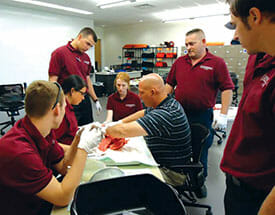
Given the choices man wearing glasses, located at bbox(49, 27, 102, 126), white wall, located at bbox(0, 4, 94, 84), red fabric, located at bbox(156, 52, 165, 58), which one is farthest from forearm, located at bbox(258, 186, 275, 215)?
red fabric, located at bbox(156, 52, 165, 58)

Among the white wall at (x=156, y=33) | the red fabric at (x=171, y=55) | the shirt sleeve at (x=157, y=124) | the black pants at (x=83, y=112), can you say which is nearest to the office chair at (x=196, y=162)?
the shirt sleeve at (x=157, y=124)

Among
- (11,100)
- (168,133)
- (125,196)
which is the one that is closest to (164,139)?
(168,133)

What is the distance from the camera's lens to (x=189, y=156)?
5.24 feet

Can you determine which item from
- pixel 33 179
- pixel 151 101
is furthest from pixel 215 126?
pixel 33 179

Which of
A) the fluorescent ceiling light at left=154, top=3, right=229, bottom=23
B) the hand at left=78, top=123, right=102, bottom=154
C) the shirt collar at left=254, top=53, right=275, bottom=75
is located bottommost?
the hand at left=78, top=123, right=102, bottom=154

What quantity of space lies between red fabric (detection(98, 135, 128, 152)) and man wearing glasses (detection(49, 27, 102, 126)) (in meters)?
1.03

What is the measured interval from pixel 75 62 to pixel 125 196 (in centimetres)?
209

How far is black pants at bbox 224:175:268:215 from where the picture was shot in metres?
0.89

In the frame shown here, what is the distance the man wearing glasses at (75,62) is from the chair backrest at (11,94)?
2.16 meters

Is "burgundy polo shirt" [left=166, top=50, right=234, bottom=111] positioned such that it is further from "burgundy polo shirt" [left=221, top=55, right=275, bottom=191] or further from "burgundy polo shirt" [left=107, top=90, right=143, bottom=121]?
"burgundy polo shirt" [left=221, top=55, right=275, bottom=191]

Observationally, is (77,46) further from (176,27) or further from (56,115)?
(176,27)

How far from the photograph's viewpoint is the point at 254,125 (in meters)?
0.78

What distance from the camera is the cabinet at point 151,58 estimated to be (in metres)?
9.85

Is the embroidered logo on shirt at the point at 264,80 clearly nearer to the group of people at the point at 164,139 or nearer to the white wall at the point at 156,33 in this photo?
the group of people at the point at 164,139
